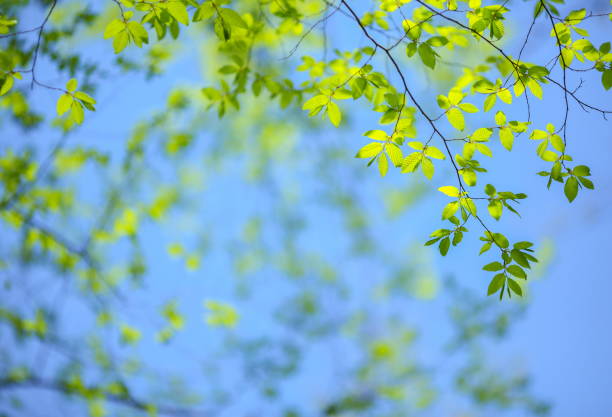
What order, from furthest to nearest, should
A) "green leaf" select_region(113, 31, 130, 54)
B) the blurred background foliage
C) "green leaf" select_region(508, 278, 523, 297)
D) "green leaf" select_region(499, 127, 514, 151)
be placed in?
1. the blurred background foliage
2. "green leaf" select_region(499, 127, 514, 151)
3. "green leaf" select_region(113, 31, 130, 54)
4. "green leaf" select_region(508, 278, 523, 297)

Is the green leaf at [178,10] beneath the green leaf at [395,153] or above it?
above

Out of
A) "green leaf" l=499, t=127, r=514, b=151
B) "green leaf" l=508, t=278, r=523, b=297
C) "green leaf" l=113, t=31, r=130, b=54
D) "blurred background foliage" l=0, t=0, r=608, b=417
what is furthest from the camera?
"blurred background foliage" l=0, t=0, r=608, b=417

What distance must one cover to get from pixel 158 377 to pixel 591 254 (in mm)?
8191

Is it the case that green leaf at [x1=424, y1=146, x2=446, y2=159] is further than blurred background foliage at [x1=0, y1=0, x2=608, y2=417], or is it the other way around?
blurred background foliage at [x1=0, y1=0, x2=608, y2=417]

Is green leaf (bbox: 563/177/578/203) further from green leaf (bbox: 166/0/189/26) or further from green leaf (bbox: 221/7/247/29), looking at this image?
green leaf (bbox: 166/0/189/26)

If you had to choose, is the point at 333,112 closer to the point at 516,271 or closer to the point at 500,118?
the point at 500,118

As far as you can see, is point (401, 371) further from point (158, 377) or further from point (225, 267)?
point (225, 267)

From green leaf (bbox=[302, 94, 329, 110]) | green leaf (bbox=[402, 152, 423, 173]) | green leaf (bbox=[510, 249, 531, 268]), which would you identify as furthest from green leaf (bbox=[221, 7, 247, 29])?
green leaf (bbox=[510, 249, 531, 268])

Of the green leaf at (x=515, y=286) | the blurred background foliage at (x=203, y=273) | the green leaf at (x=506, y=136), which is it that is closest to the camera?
the green leaf at (x=515, y=286)

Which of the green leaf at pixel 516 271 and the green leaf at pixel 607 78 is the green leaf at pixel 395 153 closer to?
the green leaf at pixel 516 271

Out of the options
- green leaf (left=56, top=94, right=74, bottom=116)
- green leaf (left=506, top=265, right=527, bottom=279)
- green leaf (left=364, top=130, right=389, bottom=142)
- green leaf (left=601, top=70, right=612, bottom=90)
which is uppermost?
green leaf (left=601, top=70, right=612, bottom=90)

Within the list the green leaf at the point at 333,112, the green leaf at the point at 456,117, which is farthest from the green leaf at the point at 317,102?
the green leaf at the point at 456,117

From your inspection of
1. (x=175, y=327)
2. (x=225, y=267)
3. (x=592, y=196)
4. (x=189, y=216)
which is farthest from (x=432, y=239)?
(x=592, y=196)

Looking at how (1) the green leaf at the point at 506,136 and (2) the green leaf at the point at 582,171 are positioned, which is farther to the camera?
(1) the green leaf at the point at 506,136
